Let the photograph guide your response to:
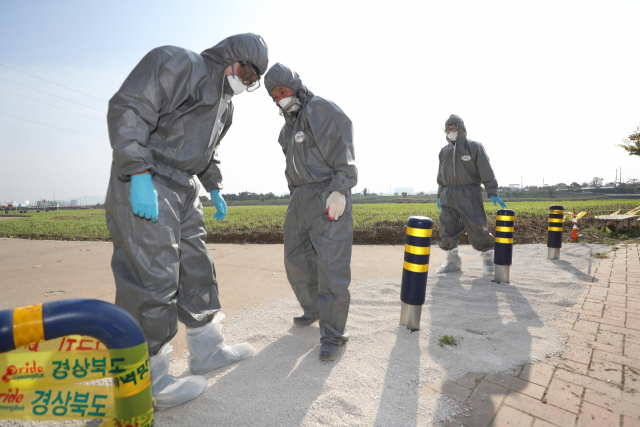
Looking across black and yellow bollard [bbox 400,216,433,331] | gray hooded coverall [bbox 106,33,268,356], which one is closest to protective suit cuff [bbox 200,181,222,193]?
gray hooded coverall [bbox 106,33,268,356]

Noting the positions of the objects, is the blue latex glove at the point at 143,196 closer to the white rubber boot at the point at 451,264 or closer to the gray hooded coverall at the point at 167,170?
the gray hooded coverall at the point at 167,170

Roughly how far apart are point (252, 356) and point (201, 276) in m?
0.70

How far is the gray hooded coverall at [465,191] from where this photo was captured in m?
4.66

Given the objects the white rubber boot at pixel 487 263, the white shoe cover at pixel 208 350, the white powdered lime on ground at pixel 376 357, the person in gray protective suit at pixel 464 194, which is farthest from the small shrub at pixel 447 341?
the white rubber boot at pixel 487 263

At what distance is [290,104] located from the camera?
2.55 metres

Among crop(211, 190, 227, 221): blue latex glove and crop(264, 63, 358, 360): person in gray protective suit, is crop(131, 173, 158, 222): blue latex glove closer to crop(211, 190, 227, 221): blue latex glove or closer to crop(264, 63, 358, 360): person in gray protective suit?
crop(211, 190, 227, 221): blue latex glove

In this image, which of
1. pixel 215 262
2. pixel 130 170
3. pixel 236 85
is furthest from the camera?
pixel 215 262

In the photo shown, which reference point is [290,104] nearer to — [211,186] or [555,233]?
[211,186]

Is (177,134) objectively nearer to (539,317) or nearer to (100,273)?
(539,317)

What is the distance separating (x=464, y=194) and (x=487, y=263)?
3.39 feet

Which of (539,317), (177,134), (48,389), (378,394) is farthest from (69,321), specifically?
(539,317)

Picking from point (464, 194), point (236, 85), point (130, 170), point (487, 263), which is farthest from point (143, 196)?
point (487, 263)

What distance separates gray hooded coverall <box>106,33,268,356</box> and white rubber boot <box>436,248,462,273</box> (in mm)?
3552

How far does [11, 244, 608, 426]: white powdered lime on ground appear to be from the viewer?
171cm
